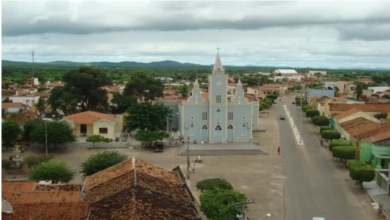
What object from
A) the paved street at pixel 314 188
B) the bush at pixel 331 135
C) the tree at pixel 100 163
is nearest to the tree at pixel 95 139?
the tree at pixel 100 163

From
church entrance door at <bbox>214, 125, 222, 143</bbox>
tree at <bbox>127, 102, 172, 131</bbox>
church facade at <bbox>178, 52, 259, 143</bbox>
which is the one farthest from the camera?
tree at <bbox>127, 102, 172, 131</bbox>

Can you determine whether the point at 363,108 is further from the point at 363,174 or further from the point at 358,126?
the point at 363,174

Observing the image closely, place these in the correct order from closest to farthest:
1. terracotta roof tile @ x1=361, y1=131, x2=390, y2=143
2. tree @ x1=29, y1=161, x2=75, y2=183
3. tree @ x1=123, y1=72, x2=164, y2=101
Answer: tree @ x1=29, y1=161, x2=75, y2=183
terracotta roof tile @ x1=361, y1=131, x2=390, y2=143
tree @ x1=123, y1=72, x2=164, y2=101

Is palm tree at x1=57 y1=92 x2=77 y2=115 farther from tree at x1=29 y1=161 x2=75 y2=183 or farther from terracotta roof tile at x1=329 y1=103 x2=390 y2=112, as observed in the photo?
terracotta roof tile at x1=329 y1=103 x2=390 y2=112

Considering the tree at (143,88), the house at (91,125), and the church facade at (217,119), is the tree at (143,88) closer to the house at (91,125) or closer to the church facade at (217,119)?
the house at (91,125)

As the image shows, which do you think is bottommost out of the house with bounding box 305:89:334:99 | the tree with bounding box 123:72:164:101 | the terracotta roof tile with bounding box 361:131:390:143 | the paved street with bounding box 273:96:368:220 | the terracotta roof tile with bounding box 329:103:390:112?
the paved street with bounding box 273:96:368:220

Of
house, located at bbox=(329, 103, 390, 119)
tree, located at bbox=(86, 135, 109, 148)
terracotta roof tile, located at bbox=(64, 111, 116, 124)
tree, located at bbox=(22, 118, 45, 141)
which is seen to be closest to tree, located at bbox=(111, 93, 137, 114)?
terracotta roof tile, located at bbox=(64, 111, 116, 124)

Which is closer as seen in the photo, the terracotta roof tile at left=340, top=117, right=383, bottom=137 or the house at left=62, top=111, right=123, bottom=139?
the terracotta roof tile at left=340, top=117, right=383, bottom=137

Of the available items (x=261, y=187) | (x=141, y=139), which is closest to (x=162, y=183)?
(x=261, y=187)
